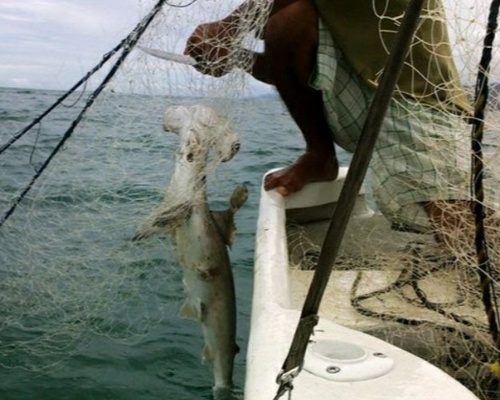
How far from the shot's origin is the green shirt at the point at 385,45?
2914 millimetres

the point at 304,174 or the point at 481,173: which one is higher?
the point at 481,173

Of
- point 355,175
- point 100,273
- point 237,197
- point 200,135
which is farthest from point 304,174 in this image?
point 355,175

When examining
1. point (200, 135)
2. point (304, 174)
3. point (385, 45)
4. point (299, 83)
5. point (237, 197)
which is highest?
point (385, 45)

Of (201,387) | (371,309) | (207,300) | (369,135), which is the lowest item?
(201,387)

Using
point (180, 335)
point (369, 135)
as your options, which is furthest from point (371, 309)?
point (180, 335)

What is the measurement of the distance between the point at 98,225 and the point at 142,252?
0.84 feet

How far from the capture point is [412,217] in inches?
119

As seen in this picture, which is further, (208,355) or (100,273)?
(100,273)

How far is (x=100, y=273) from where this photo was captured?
3523 mm

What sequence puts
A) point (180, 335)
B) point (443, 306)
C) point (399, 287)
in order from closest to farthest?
point (443, 306) < point (399, 287) < point (180, 335)

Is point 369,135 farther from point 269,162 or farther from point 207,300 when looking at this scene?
point 269,162

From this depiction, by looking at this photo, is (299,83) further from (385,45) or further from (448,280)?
(448,280)

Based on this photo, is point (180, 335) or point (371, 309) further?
point (180, 335)

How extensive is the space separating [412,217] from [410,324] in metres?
0.70
